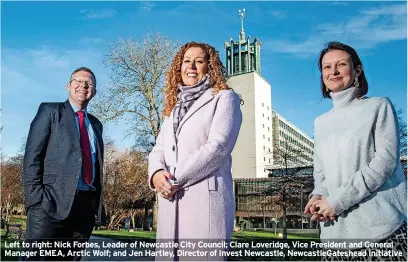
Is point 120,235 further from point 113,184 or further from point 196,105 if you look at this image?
point 113,184

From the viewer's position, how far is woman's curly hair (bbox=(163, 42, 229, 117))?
108 inches

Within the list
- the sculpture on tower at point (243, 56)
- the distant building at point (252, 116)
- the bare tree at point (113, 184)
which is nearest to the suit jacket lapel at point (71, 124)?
the bare tree at point (113, 184)

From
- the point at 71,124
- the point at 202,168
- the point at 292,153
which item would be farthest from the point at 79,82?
the point at 292,153

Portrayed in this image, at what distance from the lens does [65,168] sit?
123 inches

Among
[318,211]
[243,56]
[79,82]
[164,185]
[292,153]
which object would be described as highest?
[243,56]

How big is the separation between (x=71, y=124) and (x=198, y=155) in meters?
1.49

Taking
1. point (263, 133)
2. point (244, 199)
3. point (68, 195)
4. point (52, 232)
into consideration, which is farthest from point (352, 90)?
point (263, 133)

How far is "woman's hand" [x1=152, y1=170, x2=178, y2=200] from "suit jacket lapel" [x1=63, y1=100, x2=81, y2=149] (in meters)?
1.09

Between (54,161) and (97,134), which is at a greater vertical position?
(97,134)

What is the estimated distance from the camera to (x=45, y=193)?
3.04 m

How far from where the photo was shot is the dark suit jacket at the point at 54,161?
119 inches

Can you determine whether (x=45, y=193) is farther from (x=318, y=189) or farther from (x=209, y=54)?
(x=318, y=189)

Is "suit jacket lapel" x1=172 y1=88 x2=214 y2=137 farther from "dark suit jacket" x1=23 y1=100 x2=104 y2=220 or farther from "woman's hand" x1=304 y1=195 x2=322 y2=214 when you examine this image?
"dark suit jacket" x1=23 y1=100 x2=104 y2=220

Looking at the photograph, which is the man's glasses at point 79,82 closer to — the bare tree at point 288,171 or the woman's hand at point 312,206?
the woman's hand at point 312,206
